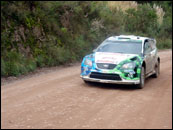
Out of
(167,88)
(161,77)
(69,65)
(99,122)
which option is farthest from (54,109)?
(69,65)

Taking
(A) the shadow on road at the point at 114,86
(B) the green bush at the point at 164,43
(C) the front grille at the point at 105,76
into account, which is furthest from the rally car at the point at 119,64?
(B) the green bush at the point at 164,43

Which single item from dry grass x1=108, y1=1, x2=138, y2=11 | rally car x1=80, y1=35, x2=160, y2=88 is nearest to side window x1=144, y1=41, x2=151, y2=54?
rally car x1=80, y1=35, x2=160, y2=88

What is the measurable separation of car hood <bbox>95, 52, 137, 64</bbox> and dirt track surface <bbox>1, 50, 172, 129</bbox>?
89cm

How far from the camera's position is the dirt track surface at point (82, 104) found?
7.21 m

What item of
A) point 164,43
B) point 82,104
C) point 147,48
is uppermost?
point 147,48

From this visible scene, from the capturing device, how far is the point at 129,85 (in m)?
12.1

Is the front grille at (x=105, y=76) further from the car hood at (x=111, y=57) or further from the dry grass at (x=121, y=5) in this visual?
the dry grass at (x=121, y=5)

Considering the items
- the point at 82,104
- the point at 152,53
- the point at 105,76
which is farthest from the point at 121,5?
the point at 82,104

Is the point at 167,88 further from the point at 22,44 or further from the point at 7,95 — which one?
the point at 22,44

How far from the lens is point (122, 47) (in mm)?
12312

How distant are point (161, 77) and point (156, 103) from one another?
16.4ft

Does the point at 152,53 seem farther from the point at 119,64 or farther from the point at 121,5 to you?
the point at 121,5

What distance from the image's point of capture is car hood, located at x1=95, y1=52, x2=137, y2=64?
36.2 ft

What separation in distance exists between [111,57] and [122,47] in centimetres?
123
